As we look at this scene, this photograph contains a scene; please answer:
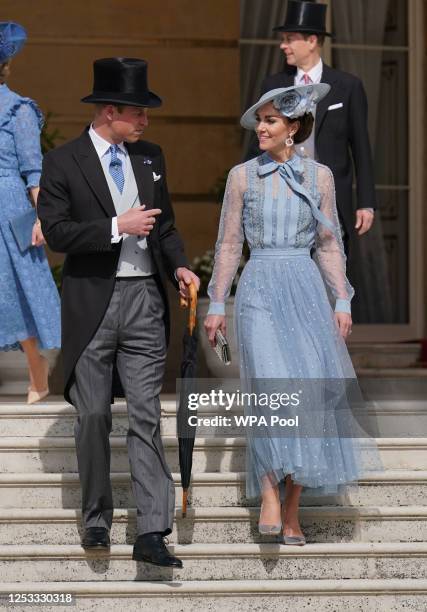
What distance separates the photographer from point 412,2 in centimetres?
1117

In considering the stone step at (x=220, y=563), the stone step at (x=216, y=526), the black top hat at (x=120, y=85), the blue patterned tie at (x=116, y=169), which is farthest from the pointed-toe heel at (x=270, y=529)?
the black top hat at (x=120, y=85)

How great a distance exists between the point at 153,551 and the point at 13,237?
1800 mm

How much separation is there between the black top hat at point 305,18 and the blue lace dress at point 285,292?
0.92 meters

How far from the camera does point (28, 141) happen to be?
7527 millimetres

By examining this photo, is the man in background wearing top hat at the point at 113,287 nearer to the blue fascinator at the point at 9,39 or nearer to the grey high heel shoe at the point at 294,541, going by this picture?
the grey high heel shoe at the point at 294,541

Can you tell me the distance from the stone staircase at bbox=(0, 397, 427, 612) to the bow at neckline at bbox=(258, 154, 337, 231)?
3.55 ft

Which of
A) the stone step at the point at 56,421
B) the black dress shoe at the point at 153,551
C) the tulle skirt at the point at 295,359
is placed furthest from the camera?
the stone step at the point at 56,421

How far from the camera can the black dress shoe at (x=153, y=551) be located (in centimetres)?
638

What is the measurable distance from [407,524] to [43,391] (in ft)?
5.98

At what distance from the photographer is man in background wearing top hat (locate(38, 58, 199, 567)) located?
646 cm

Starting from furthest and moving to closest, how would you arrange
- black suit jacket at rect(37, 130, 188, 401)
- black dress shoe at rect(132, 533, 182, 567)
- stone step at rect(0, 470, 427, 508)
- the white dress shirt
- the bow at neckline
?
the white dress shirt
stone step at rect(0, 470, 427, 508)
the bow at neckline
black suit jacket at rect(37, 130, 188, 401)
black dress shoe at rect(132, 533, 182, 567)

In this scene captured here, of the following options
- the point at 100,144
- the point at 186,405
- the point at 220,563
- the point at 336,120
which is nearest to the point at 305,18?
the point at 336,120

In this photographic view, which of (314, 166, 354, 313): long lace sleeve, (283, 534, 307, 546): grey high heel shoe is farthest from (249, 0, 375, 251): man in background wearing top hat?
(283, 534, 307, 546): grey high heel shoe

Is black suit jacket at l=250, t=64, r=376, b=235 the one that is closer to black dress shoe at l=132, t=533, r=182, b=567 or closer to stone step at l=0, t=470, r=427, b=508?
stone step at l=0, t=470, r=427, b=508
